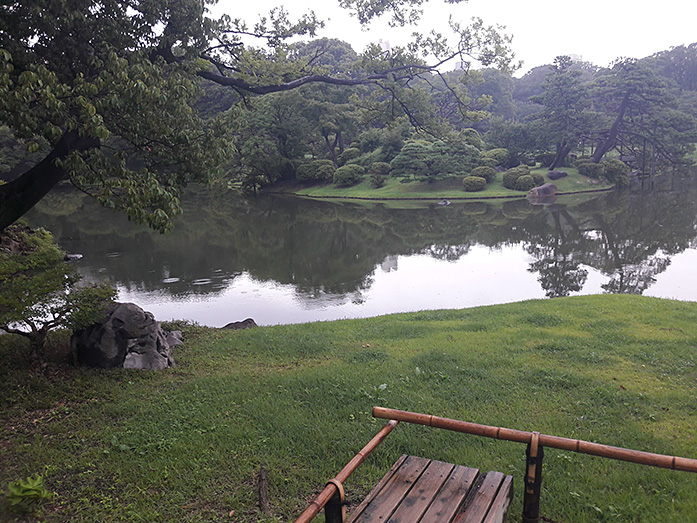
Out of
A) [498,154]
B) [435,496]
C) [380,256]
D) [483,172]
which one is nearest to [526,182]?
[483,172]

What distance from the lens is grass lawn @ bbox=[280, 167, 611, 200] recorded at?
3165 centimetres

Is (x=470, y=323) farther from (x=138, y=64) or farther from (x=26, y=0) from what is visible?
(x=26, y=0)

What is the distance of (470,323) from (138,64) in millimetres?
5669

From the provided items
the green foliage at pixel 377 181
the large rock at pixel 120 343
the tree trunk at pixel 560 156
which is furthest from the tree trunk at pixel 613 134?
the large rock at pixel 120 343

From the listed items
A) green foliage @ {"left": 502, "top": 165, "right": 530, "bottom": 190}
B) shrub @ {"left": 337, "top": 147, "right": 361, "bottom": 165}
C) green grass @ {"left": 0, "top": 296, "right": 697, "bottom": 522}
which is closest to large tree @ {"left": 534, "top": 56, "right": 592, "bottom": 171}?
green foliage @ {"left": 502, "top": 165, "right": 530, "bottom": 190}

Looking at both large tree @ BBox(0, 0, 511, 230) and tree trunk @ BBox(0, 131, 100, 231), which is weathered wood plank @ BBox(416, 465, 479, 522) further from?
tree trunk @ BBox(0, 131, 100, 231)

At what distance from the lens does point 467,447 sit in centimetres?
385

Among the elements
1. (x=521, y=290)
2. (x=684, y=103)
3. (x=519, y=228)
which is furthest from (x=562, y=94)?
(x=521, y=290)

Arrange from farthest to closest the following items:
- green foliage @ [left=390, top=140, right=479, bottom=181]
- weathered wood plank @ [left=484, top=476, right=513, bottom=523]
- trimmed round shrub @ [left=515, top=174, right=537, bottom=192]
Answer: green foliage @ [left=390, top=140, right=479, bottom=181] → trimmed round shrub @ [left=515, top=174, right=537, bottom=192] → weathered wood plank @ [left=484, top=476, right=513, bottom=523]

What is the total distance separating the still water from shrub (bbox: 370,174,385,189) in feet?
27.9

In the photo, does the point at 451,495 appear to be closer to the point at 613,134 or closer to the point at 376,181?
the point at 376,181

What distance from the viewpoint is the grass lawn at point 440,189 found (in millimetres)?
31647

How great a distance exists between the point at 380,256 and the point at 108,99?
11.8m

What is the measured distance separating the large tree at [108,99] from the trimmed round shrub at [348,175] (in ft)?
95.2
